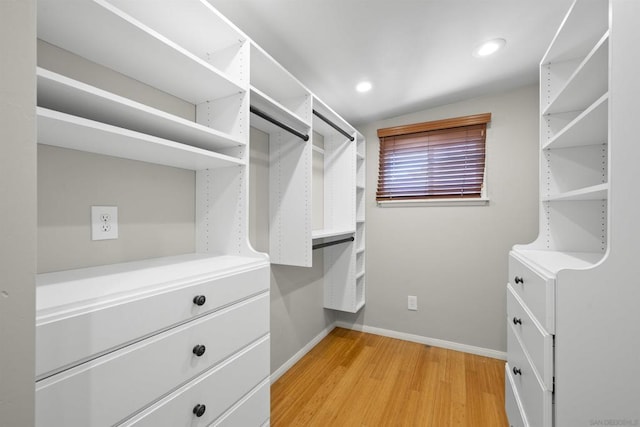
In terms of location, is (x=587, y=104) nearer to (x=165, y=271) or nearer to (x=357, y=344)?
(x=165, y=271)

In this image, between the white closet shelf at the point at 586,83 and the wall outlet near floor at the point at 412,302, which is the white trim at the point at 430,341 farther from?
the white closet shelf at the point at 586,83

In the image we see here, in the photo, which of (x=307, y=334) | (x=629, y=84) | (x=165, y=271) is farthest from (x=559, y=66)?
(x=307, y=334)

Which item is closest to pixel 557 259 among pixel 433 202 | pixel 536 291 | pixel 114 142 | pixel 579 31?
pixel 536 291

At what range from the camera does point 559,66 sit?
4.92 ft

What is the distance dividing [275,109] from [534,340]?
1.69 metres

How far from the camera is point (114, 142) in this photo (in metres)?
0.90

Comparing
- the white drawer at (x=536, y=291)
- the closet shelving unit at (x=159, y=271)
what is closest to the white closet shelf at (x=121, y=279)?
the closet shelving unit at (x=159, y=271)

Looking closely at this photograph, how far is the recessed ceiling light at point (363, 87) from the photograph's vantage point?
2.08 metres

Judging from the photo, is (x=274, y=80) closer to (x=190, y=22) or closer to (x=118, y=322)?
(x=190, y=22)

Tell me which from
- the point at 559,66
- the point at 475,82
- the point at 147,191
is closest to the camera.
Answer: the point at 147,191

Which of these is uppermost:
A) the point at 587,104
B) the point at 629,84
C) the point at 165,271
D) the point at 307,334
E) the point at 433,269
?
the point at 587,104

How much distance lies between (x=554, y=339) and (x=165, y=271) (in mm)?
1379

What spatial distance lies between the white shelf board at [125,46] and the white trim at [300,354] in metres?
1.96

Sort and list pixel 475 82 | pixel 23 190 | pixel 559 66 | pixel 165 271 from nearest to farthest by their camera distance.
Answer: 1. pixel 23 190
2. pixel 165 271
3. pixel 559 66
4. pixel 475 82
